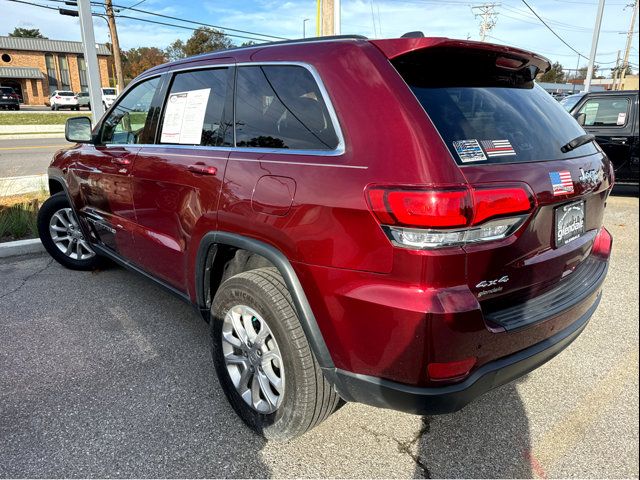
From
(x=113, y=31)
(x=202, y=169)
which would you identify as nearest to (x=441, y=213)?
(x=202, y=169)

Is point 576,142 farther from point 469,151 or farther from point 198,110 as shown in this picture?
point 198,110

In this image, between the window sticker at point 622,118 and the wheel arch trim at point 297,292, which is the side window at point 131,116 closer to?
the wheel arch trim at point 297,292

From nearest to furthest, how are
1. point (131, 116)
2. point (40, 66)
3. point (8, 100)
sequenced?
1. point (131, 116)
2. point (8, 100)
3. point (40, 66)

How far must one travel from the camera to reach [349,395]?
1998mm

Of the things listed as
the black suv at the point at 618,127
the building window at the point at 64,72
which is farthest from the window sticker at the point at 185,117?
the building window at the point at 64,72

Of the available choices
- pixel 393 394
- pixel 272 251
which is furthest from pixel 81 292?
pixel 393 394

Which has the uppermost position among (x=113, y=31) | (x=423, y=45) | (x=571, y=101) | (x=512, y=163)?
(x=113, y=31)

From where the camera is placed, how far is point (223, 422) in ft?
8.17

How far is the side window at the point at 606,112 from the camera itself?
8188 mm

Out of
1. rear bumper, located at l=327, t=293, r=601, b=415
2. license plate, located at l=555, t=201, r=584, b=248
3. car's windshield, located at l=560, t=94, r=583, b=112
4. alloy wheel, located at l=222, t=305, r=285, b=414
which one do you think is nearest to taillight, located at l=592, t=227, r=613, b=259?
license plate, located at l=555, t=201, r=584, b=248

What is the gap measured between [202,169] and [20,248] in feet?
12.3

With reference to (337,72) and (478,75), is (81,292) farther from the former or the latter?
(478,75)

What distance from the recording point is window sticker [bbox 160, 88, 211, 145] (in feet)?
9.17

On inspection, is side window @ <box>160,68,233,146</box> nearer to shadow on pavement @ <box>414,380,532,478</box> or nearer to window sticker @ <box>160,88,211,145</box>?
window sticker @ <box>160,88,211,145</box>
